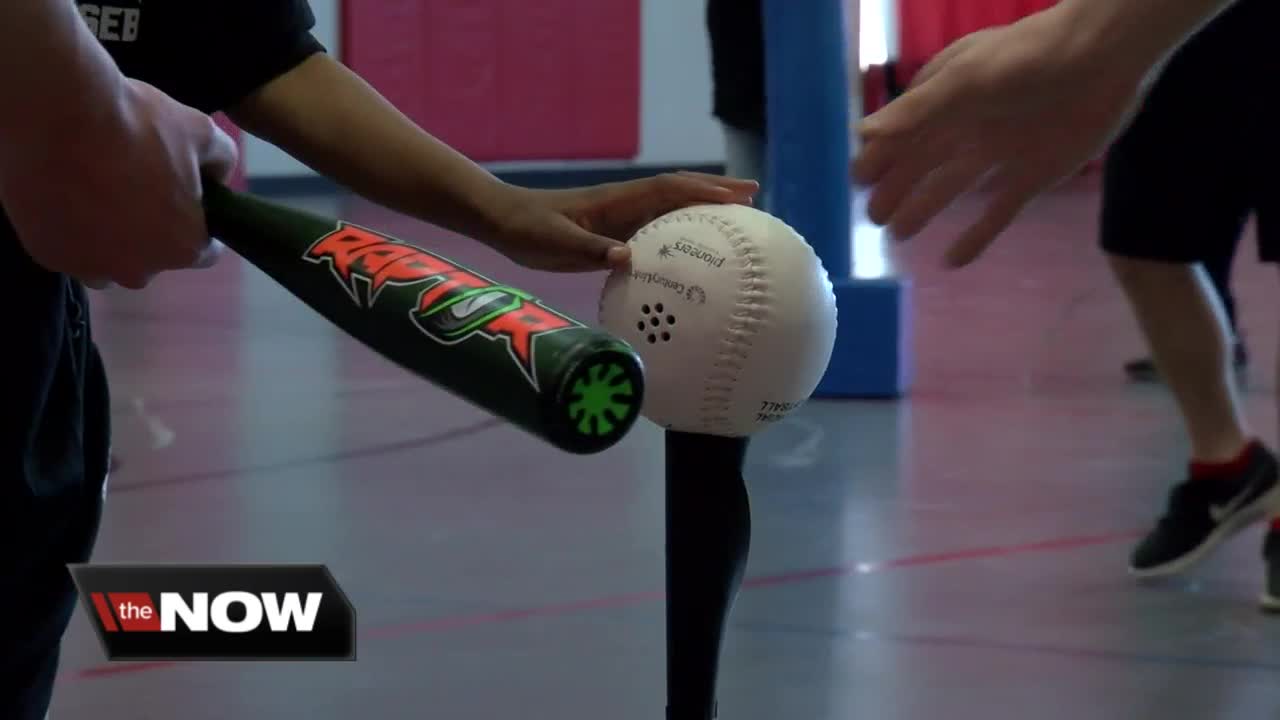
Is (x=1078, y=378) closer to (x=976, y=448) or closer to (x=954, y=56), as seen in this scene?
(x=976, y=448)

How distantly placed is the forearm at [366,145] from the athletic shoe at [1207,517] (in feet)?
5.64

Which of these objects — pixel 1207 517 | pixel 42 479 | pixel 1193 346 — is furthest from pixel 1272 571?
pixel 42 479

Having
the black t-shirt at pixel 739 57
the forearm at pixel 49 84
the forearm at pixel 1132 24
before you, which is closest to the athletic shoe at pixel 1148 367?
the black t-shirt at pixel 739 57

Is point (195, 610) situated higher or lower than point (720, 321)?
lower

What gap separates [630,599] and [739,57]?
2.35 meters

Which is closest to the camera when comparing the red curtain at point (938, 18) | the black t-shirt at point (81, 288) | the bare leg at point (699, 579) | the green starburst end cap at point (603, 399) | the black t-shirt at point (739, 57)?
the green starburst end cap at point (603, 399)

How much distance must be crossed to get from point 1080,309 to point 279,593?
4.33 meters

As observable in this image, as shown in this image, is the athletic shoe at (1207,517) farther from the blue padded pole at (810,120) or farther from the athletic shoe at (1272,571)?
the blue padded pole at (810,120)

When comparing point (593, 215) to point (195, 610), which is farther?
point (195, 610)

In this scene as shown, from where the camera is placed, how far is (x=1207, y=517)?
114 inches

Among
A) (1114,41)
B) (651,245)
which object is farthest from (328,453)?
(1114,41)

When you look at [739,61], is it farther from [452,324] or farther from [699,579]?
[452,324]

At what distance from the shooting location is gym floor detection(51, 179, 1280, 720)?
7.77ft

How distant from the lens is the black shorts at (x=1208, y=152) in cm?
288
